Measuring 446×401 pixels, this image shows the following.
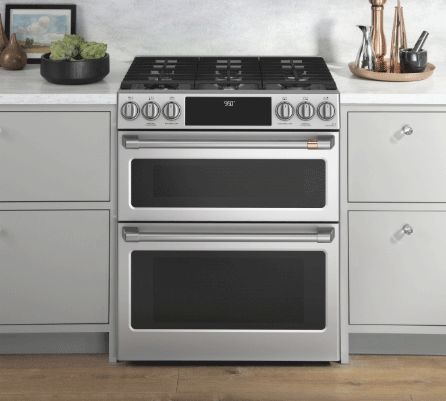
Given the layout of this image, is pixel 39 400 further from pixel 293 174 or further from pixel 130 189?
pixel 293 174

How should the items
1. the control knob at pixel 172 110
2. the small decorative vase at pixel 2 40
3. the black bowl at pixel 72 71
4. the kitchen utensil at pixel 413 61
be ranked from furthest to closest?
1. the small decorative vase at pixel 2 40
2. the kitchen utensil at pixel 413 61
3. the black bowl at pixel 72 71
4. the control knob at pixel 172 110

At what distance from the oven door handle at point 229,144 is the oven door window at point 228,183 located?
0.18ft

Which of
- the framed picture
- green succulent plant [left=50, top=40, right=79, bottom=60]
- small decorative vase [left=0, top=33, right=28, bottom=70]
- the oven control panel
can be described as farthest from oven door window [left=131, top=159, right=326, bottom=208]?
the framed picture

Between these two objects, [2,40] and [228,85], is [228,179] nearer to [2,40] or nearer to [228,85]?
[228,85]

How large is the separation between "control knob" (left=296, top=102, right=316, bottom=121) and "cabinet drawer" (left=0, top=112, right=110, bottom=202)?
2.20 feet

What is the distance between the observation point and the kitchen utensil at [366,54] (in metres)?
3.47

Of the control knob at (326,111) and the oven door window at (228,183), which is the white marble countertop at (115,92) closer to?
the control knob at (326,111)

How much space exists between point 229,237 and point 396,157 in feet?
2.16

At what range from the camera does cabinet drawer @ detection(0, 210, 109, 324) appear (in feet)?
10.7

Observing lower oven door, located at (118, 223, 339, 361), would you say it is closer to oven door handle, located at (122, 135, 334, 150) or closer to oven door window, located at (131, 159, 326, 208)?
oven door window, located at (131, 159, 326, 208)

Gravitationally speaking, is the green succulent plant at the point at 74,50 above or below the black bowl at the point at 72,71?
above

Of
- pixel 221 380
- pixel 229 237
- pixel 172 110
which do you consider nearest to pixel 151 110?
pixel 172 110

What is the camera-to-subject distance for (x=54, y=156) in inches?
127

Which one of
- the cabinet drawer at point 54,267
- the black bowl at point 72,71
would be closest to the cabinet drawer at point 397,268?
the cabinet drawer at point 54,267
